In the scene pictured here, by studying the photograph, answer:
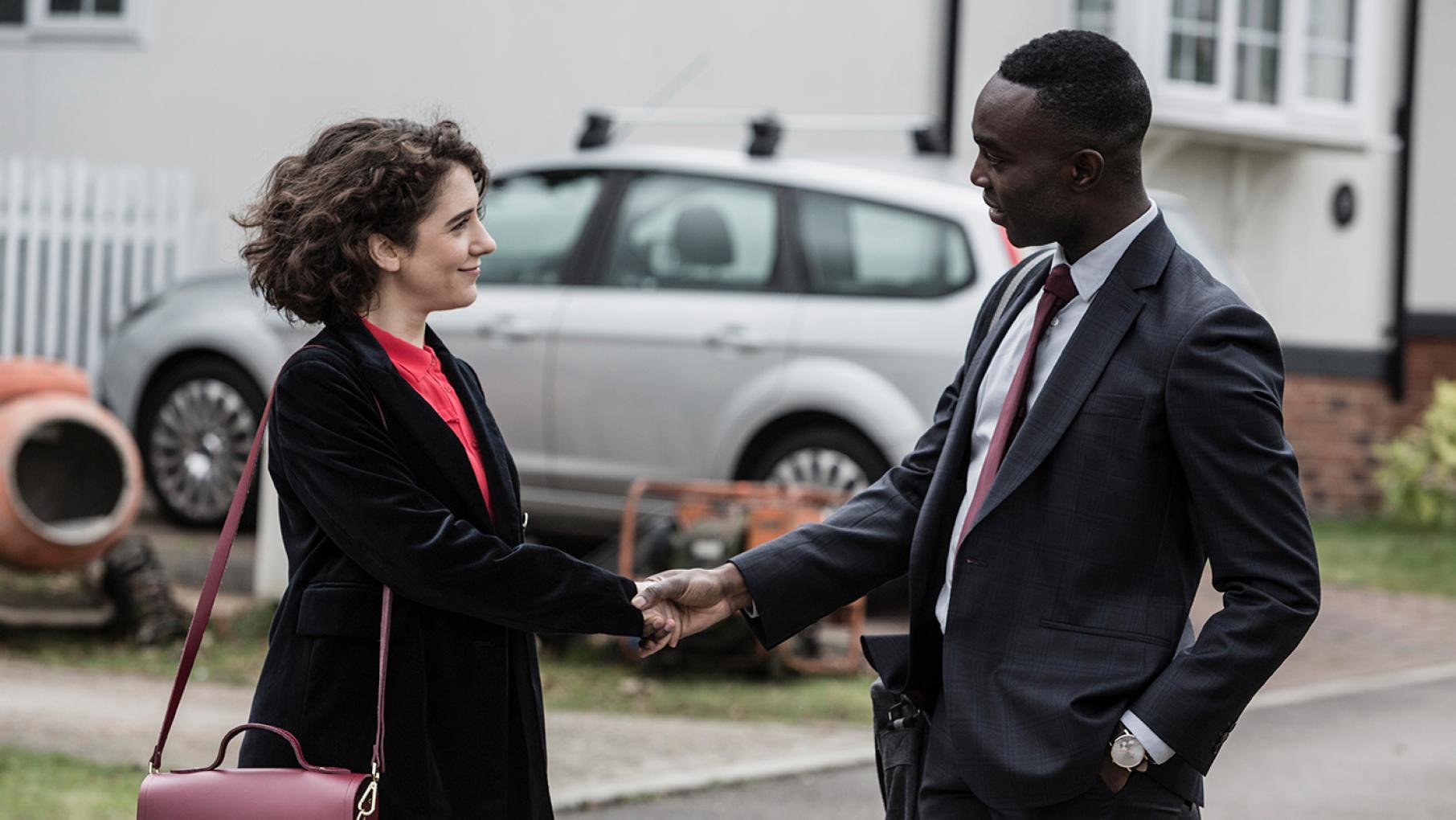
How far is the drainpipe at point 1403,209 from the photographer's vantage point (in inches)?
622

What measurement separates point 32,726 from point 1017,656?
4905 millimetres

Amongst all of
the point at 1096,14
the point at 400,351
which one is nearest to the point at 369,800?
the point at 400,351

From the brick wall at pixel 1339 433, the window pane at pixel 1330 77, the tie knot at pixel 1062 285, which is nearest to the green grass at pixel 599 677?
the tie knot at pixel 1062 285

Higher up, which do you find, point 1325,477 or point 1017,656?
point 1017,656

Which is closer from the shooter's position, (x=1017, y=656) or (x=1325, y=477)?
(x=1017, y=656)

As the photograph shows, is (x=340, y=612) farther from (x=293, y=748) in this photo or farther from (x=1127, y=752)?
(x=1127, y=752)

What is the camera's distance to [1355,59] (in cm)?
1572

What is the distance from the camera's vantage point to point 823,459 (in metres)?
8.25

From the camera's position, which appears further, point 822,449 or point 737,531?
point 822,449

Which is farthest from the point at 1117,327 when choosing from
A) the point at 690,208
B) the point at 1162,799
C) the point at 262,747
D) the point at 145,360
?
the point at 145,360

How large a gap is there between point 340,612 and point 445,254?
609 mm

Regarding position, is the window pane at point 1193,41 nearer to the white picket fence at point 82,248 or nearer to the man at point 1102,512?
the white picket fence at point 82,248

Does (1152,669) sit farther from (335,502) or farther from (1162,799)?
(335,502)

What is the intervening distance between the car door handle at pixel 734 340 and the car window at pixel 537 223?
929mm
